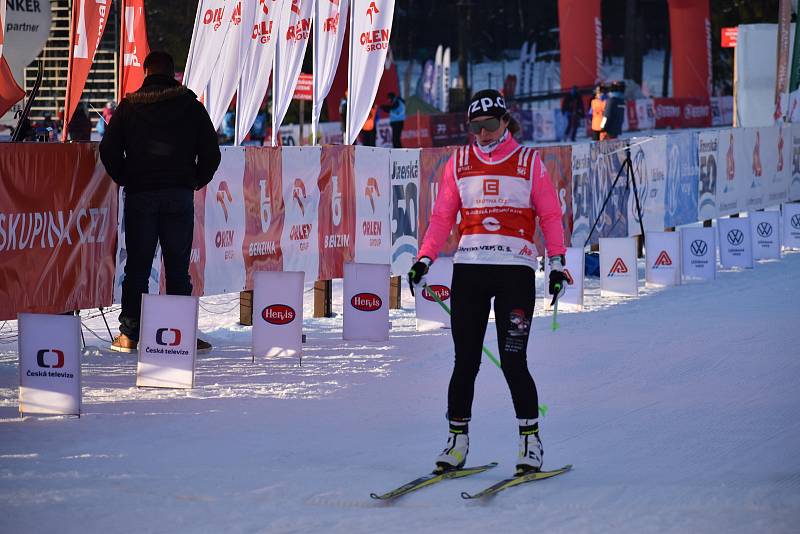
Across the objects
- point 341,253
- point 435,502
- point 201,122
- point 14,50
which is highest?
point 14,50

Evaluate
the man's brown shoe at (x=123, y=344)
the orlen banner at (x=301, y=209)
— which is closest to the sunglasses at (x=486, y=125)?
the man's brown shoe at (x=123, y=344)

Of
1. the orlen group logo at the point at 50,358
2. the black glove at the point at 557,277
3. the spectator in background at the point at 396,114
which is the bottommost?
the orlen group logo at the point at 50,358

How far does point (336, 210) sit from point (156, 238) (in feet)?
9.23

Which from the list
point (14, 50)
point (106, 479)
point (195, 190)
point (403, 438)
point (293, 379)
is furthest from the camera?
point (14, 50)

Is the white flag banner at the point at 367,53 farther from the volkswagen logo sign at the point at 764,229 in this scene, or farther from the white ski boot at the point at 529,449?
the white ski boot at the point at 529,449

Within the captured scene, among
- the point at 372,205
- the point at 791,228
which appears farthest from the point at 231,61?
the point at 791,228

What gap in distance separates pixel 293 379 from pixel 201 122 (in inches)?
74.7

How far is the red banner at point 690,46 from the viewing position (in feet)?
153

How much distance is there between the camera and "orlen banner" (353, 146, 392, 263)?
41.0 feet

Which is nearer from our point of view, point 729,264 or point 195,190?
point 195,190

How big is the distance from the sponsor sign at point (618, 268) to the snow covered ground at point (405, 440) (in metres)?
2.48

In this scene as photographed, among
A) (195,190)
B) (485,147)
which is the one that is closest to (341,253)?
(195,190)

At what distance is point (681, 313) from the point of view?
12.7 metres

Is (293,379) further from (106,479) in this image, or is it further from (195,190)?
(106,479)
